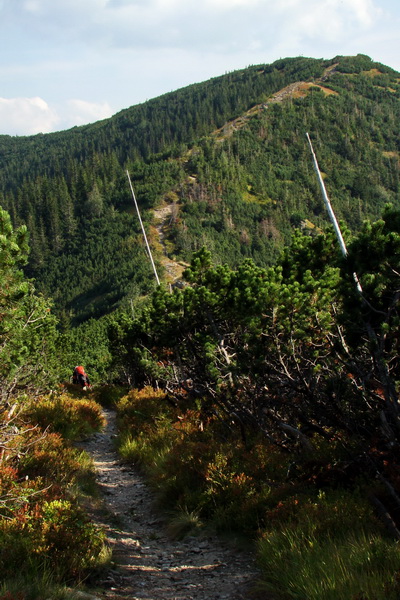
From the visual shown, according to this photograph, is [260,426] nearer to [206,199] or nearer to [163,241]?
[163,241]

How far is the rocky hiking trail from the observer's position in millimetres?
5432

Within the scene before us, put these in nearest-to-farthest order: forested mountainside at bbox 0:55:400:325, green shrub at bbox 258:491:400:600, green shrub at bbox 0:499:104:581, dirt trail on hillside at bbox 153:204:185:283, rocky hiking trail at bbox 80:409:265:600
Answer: green shrub at bbox 258:491:400:600
green shrub at bbox 0:499:104:581
rocky hiking trail at bbox 80:409:265:600
dirt trail on hillside at bbox 153:204:185:283
forested mountainside at bbox 0:55:400:325

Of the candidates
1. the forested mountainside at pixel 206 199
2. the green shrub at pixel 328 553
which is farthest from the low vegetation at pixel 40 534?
the forested mountainside at pixel 206 199

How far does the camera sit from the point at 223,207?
140750mm

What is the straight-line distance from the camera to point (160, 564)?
6.44 metres

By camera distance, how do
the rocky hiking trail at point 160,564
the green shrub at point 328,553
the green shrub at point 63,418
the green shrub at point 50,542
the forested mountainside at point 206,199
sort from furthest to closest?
the forested mountainside at point 206,199 → the green shrub at point 63,418 → the rocky hiking trail at point 160,564 → the green shrub at point 50,542 → the green shrub at point 328,553

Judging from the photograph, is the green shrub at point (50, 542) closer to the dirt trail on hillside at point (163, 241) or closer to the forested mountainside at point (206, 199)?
the dirt trail on hillside at point (163, 241)

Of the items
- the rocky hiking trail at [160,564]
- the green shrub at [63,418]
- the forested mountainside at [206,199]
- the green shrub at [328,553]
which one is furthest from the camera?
the forested mountainside at [206,199]

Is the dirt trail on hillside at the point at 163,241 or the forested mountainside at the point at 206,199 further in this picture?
the forested mountainside at the point at 206,199

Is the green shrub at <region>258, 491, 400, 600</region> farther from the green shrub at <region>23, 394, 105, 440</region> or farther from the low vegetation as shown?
the green shrub at <region>23, 394, 105, 440</region>

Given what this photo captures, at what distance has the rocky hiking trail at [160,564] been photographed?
214 inches

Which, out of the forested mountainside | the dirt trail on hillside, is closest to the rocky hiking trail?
the dirt trail on hillside

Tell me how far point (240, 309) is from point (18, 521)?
4865 millimetres

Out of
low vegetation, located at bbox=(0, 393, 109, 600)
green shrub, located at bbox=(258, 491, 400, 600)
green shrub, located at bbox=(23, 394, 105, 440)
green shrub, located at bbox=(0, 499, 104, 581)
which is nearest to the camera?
green shrub, located at bbox=(258, 491, 400, 600)
